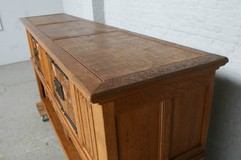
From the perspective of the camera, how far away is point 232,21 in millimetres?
1249

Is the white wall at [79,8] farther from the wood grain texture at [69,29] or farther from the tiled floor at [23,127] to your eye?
the tiled floor at [23,127]

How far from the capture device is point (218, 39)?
1.35 m

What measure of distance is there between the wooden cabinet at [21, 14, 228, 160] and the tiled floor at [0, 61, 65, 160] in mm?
954

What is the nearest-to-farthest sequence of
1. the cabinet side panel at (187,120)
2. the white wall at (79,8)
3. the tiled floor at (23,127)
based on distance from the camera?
the cabinet side panel at (187,120), the tiled floor at (23,127), the white wall at (79,8)

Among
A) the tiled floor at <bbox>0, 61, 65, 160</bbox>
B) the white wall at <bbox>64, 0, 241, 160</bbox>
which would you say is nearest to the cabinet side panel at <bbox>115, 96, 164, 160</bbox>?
the white wall at <bbox>64, 0, 241, 160</bbox>

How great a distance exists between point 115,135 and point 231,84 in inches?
30.9

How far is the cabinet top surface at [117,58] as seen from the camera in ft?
2.79

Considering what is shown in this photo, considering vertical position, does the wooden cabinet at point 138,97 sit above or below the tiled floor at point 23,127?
above

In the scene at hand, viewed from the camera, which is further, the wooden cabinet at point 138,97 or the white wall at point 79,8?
the white wall at point 79,8

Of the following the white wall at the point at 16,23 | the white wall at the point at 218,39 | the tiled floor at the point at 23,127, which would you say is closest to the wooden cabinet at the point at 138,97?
the white wall at the point at 218,39

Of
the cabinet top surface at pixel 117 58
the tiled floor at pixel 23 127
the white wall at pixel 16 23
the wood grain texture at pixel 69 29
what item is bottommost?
the tiled floor at pixel 23 127

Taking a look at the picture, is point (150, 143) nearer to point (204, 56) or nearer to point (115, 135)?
point (115, 135)

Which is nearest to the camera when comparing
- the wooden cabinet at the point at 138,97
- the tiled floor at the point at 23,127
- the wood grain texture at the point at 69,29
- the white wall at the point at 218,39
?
the wooden cabinet at the point at 138,97

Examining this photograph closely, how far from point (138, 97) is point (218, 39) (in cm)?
74
